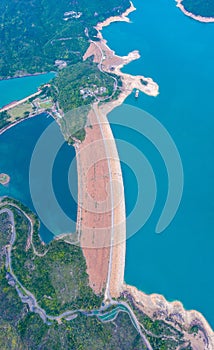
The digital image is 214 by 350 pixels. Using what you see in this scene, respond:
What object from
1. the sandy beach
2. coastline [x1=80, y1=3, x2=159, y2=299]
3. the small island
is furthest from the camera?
the small island

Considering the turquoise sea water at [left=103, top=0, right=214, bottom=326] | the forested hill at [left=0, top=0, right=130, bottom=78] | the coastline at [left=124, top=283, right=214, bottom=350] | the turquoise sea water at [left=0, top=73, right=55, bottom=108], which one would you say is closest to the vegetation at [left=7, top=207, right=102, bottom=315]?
the coastline at [left=124, top=283, right=214, bottom=350]

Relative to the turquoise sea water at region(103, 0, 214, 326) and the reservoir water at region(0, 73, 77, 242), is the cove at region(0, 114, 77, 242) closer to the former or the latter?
the reservoir water at region(0, 73, 77, 242)

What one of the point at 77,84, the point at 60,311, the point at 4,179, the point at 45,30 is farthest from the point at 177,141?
the point at 45,30

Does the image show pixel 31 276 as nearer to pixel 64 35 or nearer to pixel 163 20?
pixel 64 35

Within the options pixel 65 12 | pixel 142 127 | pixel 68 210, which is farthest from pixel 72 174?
pixel 65 12

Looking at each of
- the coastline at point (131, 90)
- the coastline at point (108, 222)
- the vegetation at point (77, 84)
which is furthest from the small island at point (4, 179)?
the coastline at point (131, 90)

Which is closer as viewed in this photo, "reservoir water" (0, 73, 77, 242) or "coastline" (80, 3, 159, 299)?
"coastline" (80, 3, 159, 299)

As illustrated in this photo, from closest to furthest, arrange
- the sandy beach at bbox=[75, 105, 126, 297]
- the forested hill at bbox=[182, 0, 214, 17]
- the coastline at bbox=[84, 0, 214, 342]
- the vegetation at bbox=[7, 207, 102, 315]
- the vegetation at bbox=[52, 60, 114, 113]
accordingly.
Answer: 1. the vegetation at bbox=[7, 207, 102, 315]
2. the coastline at bbox=[84, 0, 214, 342]
3. the sandy beach at bbox=[75, 105, 126, 297]
4. the vegetation at bbox=[52, 60, 114, 113]
5. the forested hill at bbox=[182, 0, 214, 17]

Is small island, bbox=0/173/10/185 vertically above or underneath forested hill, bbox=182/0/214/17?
underneath
